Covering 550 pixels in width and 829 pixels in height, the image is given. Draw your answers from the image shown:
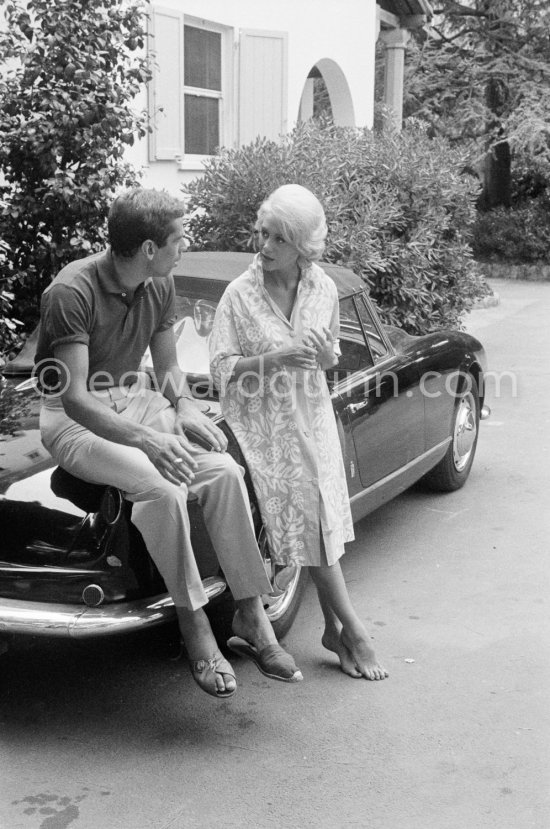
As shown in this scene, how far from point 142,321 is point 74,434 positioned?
507 mm

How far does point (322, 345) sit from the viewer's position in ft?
12.4

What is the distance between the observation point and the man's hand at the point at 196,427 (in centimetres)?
→ 369

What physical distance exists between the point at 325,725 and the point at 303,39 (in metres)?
10.2

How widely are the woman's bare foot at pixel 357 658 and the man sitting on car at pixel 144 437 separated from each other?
432 millimetres

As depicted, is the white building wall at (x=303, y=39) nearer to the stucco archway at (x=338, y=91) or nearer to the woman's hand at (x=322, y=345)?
the stucco archway at (x=338, y=91)

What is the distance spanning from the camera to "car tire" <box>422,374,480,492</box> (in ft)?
20.2

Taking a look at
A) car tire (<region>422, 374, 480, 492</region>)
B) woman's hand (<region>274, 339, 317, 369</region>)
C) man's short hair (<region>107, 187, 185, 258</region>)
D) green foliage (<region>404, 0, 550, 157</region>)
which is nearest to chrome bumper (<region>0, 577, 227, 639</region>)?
woman's hand (<region>274, 339, 317, 369</region>)

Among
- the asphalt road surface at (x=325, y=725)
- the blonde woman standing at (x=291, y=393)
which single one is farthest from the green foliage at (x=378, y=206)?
the blonde woman standing at (x=291, y=393)

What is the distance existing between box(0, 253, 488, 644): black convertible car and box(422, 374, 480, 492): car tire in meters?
0.01

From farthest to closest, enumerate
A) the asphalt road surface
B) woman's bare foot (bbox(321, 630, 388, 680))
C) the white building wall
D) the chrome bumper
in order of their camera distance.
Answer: the white building wall, woman's bare foot (bbox(321, 630, 388, 680)), the chrome bumper, the asphalt road surface

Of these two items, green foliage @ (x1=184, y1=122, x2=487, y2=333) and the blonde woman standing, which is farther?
green foliage @ (x1=184, y1=122, x2=487, y2=333)

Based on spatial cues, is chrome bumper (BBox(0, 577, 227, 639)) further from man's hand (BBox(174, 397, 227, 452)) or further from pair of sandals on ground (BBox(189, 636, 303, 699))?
man's hand (BBox(174, 397, 227, 452))

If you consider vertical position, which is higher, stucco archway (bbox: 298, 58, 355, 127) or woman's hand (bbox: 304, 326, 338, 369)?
stucco archway (bbox: 298, 58, 355, 127)

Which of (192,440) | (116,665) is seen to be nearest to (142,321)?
(192,440)
